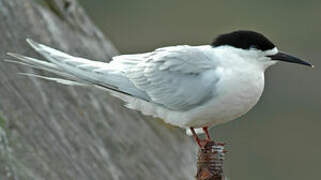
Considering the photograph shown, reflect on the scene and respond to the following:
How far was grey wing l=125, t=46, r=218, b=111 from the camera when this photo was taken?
7707mm

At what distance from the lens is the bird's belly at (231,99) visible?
24.5 ft

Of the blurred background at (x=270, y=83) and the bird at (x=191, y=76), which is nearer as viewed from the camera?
the bird at (x=191, y=76)

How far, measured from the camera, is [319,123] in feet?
67.9

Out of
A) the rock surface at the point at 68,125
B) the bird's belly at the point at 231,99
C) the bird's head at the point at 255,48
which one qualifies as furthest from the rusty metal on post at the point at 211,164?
the rock surface at the point at 68,125

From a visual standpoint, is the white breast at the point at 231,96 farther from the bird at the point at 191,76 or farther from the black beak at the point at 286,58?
the black beak at the point at 286,58

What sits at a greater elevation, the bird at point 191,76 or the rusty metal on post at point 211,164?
the bird at point 191,76

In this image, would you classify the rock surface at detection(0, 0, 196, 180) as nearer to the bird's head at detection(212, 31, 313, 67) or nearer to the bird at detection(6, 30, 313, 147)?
the bird at detection(6, 30, 313, 147)

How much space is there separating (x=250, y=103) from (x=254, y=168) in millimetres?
9795

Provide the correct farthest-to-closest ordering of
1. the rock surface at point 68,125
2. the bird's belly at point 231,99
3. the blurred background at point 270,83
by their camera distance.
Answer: the blurred background at point 270,83 → the rock surface at point 68,125 → the bird's belly at point 231,99

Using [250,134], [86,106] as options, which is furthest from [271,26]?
[86,106]

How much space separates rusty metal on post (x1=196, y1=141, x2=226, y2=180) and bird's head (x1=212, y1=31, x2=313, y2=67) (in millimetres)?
902

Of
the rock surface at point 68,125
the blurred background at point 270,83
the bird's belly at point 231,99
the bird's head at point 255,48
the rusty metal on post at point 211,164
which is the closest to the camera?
the rusty metal on post at point 211,164

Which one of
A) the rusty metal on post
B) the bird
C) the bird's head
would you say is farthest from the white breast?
the rusty metal on post

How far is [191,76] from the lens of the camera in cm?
784
